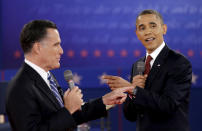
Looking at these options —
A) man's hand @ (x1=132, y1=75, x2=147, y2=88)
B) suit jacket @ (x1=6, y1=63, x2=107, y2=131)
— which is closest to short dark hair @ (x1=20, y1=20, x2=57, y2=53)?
suit jacket @ (x1=6, y1=63, x2=107, y2=131)

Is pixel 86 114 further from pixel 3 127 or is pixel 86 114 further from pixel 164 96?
pixel 3 127

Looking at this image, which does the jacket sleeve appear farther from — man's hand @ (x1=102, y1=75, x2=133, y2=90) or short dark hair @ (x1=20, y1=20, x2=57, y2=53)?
short dark hair @ (x1=20, y1=20, x2=57, y2=53)

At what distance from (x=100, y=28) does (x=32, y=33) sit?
3352 mm

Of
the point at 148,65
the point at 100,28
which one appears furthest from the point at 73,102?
the point at 100,28

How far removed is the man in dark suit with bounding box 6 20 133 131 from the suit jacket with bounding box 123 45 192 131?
57 cm

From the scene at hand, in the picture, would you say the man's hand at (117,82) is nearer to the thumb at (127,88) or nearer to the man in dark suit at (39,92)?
the thumb at (127,88)

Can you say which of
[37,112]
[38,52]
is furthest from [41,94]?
[38,52]

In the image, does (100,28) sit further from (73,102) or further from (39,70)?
(73,102)

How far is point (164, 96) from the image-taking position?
2.05 m

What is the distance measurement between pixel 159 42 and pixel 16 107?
1.14 meters

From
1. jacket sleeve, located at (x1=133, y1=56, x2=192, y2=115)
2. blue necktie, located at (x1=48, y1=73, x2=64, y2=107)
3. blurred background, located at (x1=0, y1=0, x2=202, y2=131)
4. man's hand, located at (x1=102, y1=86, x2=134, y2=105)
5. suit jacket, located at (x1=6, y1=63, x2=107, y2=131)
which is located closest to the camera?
suit jacket, located at (x1=6, y1=63, x2=107, y2=131)

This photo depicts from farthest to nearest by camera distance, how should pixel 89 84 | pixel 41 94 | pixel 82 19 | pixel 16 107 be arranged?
pixel 82 19, pixel 89 84, pixel 41 94, pixel 16 107

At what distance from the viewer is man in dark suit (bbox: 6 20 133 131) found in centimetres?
151

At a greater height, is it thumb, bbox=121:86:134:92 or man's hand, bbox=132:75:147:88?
man's hand, bbox=132:75:147:88
